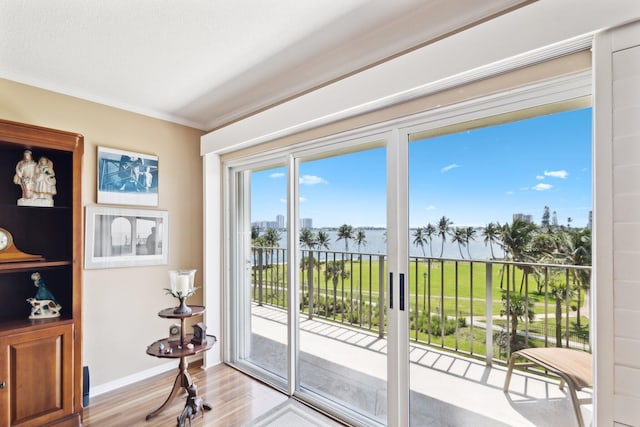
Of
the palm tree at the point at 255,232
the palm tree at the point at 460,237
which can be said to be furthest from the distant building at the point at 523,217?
the palm tree at the point at 255,232

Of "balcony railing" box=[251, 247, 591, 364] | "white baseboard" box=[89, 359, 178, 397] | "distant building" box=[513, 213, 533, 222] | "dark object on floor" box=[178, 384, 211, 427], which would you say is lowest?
"white baseboard" box=[89, 359, 178, 397]

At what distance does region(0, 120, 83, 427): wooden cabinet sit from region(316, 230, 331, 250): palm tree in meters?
1.76

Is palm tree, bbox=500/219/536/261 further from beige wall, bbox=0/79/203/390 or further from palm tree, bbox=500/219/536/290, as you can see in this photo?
beige wall, bbox=0/79/203/390

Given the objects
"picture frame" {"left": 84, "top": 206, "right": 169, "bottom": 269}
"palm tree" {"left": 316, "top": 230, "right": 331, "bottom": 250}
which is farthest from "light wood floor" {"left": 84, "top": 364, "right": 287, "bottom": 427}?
"palm tree" {"left": 316, "top": 230, "right": 331, "bottom": 250}

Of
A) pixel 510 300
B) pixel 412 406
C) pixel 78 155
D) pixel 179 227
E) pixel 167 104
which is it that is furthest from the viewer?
pixel 179 227

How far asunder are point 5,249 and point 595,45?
11.3ft

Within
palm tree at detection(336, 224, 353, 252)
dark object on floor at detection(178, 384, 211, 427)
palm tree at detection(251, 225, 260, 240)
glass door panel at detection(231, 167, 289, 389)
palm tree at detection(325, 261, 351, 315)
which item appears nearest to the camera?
dark object on floor at detection(178, 384, 211, 427)

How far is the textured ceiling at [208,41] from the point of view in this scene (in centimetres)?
158

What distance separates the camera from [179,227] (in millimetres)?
3145

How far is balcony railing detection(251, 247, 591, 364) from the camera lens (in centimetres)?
149

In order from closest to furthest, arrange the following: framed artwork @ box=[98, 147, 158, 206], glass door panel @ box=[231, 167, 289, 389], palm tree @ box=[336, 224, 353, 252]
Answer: palm tree @ box=[336, 224, 353, 252]
framed artwork @ box=[98, 147, 158, 206]
glass door panel @ box=[231, 167, 289, 389]

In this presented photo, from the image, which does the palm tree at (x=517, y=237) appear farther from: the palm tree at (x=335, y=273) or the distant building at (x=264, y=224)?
the distant building at (x=264, y=224)

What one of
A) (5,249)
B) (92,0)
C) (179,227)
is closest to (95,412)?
(5,249)

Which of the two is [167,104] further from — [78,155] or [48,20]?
[48,20]
